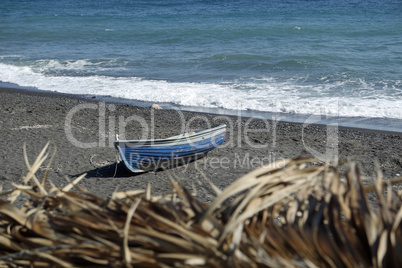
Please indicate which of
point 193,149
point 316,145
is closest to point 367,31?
point 316,145

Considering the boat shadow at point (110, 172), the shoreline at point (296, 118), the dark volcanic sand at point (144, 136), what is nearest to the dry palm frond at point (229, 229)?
the dark volcanic sand at point (144, 136)

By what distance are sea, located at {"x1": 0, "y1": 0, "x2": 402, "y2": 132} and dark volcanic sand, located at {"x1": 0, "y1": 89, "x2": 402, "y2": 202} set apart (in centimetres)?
147

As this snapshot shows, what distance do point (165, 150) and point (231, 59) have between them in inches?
557

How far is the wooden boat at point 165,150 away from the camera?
828cm

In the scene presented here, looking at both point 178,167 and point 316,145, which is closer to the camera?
point 178,167

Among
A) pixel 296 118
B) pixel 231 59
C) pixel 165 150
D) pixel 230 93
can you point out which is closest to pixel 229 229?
pixel 165 150

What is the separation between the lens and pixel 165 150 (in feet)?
28.4

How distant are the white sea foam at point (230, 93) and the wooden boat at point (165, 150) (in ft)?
17.7

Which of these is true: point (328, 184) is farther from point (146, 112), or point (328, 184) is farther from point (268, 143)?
point (146, 112)

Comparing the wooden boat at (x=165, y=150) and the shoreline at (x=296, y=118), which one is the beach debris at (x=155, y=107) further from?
the wooden boat at (x=165, y=150)

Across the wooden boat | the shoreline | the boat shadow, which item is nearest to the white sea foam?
the shoreline

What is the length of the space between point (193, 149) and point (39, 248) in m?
7.54

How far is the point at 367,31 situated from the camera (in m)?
29.0

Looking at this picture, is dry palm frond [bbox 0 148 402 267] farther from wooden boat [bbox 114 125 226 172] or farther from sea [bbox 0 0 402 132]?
sea [bbox 0 0 402 132]
